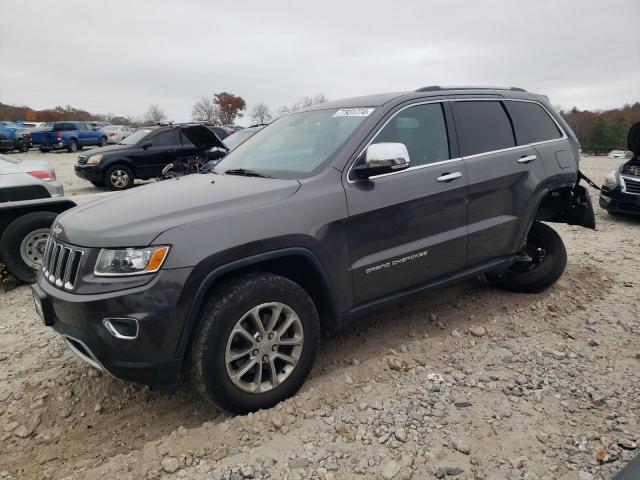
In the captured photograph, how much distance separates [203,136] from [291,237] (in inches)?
239

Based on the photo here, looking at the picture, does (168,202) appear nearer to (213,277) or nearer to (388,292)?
(213,277)

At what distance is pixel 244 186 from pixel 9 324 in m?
2.94

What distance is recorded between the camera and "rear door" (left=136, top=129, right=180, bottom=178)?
12.4 m

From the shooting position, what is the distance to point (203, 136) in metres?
8.11

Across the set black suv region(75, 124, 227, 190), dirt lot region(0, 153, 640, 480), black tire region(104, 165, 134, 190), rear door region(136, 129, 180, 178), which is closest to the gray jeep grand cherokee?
dirt lot region(0, 153, 640, 480)

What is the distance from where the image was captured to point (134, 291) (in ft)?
7.39

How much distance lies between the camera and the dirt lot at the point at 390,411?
2334 mm

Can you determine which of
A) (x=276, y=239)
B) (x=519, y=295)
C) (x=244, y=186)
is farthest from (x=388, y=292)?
(x=519, y=295)

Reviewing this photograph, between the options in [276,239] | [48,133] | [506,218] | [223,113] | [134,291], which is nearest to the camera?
[134,291]

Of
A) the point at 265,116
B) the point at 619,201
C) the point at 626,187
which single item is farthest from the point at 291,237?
the point at 265,116

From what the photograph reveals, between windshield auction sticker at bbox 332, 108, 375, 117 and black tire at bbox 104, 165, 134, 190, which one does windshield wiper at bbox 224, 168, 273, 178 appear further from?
black tire at bbox 104, 165, 134, 190

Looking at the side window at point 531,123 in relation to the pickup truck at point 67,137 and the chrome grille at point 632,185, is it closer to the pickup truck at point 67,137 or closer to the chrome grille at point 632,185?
the chrome grille at point 632,185

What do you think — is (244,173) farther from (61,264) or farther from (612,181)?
(612,181)

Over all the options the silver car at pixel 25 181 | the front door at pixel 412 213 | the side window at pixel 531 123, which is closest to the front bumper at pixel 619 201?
the side window at pixel 531 123
